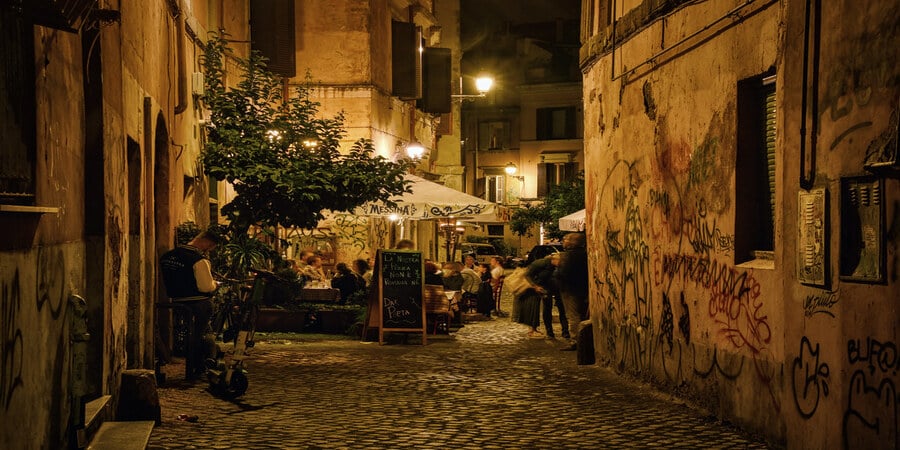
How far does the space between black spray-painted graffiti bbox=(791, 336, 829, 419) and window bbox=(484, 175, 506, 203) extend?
175 ft

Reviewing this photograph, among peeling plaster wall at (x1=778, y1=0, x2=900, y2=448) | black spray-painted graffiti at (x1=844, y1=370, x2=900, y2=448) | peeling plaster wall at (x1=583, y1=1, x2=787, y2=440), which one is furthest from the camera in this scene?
peeling plaster wall at (x1=583, y1=1, x2=787, y2=440)

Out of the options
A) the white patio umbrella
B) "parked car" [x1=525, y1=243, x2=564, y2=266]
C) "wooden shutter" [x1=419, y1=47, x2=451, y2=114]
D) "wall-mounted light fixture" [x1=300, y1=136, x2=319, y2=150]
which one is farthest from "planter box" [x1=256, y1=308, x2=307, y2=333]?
"parked car" [x1=525, y1=243, x2=564, y2=266]

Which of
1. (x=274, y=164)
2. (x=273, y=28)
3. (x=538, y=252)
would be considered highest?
(x=273, y=28)

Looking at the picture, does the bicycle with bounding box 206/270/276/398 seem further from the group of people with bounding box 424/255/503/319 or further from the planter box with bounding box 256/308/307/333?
the group of people with bounding box 424/255/503/319

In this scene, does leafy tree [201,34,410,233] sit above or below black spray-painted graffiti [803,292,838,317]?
above

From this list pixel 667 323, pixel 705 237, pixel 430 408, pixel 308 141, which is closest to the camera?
pixel 705 237

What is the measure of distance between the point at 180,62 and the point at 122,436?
7418 millimetres

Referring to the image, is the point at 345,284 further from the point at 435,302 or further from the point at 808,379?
the point at 808,379

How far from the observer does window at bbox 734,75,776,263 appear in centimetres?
891

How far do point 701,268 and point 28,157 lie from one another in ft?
20.4

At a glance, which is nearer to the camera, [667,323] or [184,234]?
[667,323]

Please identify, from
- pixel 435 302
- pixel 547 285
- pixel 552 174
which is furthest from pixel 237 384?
pixel 552 174

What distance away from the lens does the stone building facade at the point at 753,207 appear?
252 inches

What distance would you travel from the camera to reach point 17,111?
215 inches
